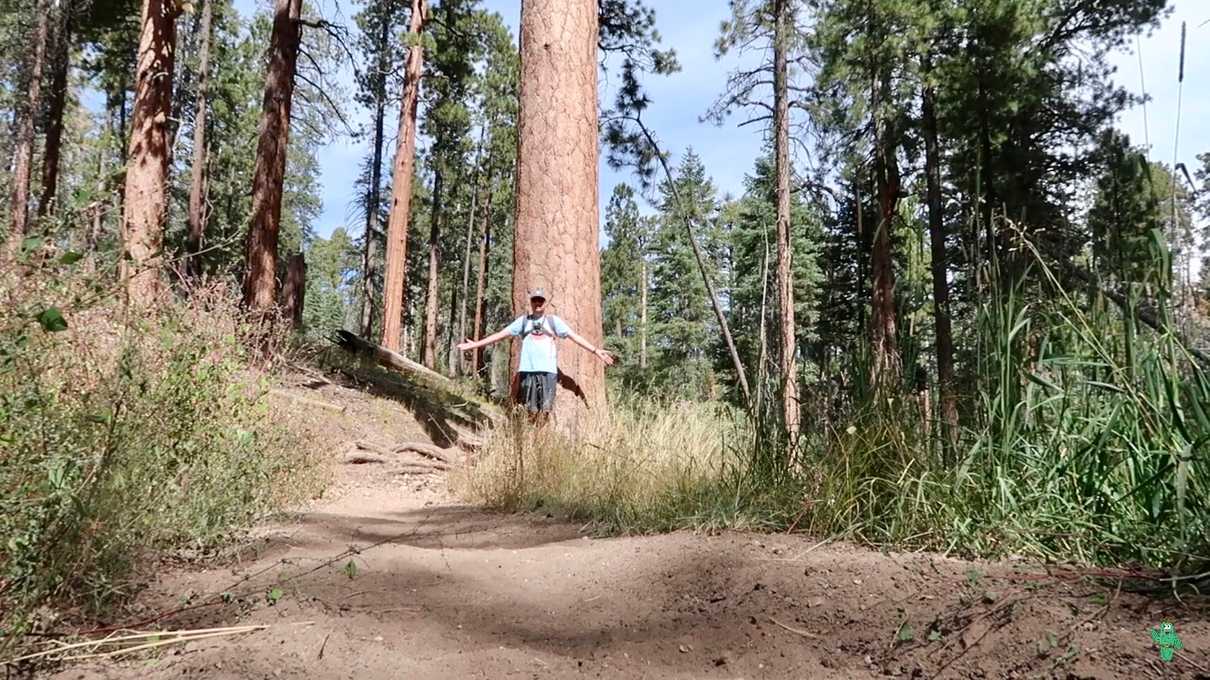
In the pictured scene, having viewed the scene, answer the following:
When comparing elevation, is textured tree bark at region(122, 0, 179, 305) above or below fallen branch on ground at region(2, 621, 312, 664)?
above

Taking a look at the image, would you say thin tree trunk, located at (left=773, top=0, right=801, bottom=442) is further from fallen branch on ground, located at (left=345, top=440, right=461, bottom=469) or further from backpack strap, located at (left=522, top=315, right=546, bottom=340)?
backpack strap, located at (left=522, top=315, right=546, bottom=340)

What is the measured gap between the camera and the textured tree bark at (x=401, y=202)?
17.0 metres

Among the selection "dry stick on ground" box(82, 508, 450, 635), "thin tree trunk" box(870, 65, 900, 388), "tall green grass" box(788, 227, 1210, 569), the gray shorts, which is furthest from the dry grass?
"thin tree trunk" box(870, 65, 900, 388)

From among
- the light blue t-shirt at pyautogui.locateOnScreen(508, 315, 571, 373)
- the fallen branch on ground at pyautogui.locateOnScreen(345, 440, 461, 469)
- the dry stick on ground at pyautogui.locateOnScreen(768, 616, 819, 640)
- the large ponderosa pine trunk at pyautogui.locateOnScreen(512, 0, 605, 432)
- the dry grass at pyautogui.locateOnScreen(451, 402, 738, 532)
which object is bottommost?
the fallen branch on ground at pyautogui.locateOnScreen(345, 440, 461, 469)

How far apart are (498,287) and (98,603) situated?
4251cm

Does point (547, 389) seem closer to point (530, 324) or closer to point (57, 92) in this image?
point (530, 324)

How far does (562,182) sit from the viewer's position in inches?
230

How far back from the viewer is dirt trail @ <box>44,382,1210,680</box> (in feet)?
5.73

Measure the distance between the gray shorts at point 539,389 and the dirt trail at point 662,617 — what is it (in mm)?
2225

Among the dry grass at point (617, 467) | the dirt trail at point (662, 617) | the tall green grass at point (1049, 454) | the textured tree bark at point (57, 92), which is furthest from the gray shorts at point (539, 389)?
the textured tree bark at point (57, 92)

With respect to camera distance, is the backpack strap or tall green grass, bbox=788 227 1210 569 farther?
the backpack strap

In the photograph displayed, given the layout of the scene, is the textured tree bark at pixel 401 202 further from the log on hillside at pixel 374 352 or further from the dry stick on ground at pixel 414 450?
the dry stick on ground at pixel 414 450

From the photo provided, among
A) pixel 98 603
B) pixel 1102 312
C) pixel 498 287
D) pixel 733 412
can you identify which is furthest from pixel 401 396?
pixel 498 287

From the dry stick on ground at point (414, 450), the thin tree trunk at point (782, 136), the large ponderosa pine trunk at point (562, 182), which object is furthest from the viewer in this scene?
the thin tree trunk at point (782, 136)
